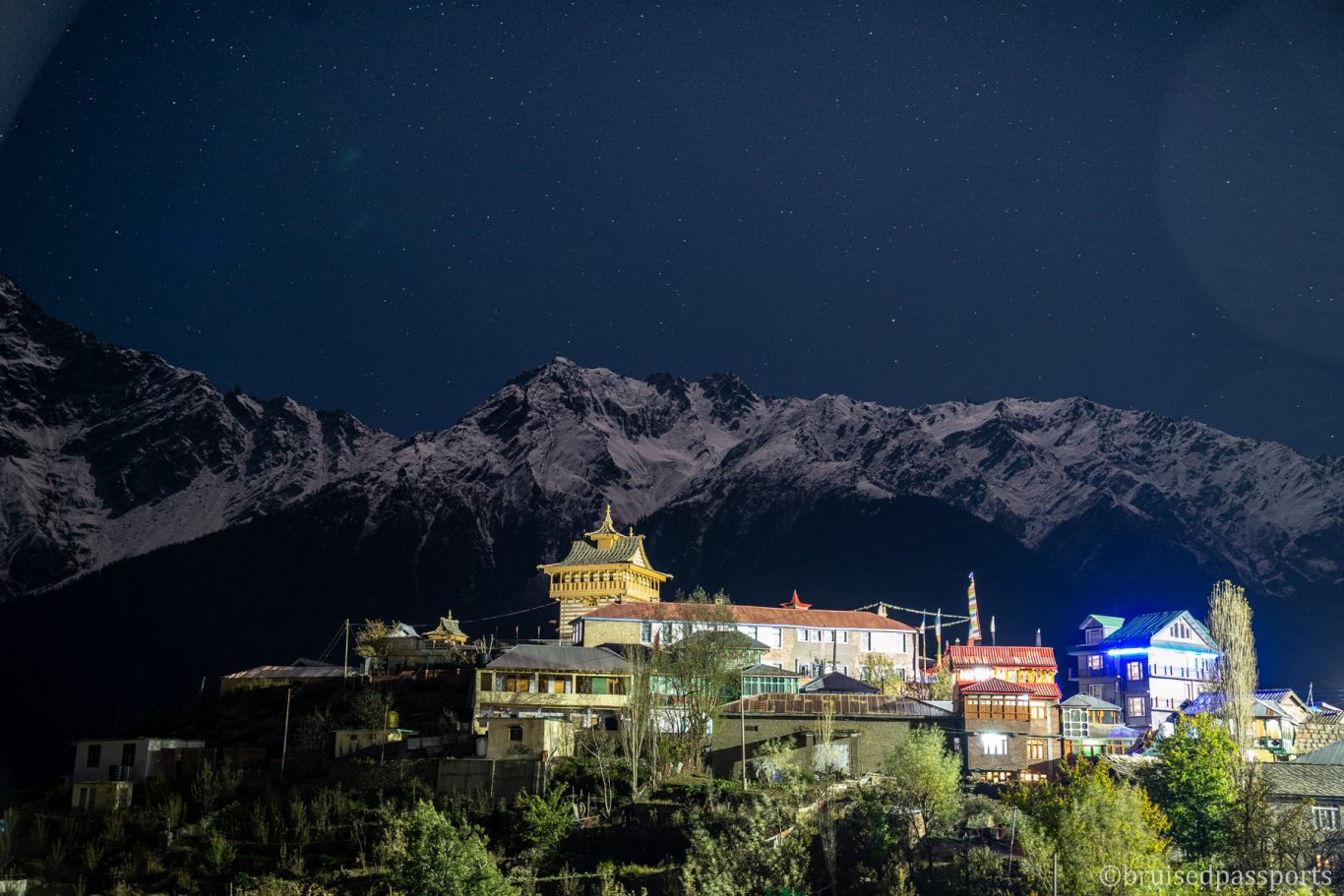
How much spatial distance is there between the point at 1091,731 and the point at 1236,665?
974 cm

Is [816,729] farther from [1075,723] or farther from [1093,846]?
[1075,723]

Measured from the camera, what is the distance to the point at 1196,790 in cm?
5188

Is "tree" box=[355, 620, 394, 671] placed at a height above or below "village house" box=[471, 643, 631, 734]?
above

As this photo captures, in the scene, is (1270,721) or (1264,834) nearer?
(1264,834)

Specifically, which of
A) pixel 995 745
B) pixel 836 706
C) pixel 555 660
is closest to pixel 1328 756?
pixel 995 745

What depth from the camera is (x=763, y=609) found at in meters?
90.2

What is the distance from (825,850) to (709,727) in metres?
18.0

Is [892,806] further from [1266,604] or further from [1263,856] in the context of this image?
[1266,604]

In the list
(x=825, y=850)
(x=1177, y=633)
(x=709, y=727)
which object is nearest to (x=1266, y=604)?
(x=1177, y=633)

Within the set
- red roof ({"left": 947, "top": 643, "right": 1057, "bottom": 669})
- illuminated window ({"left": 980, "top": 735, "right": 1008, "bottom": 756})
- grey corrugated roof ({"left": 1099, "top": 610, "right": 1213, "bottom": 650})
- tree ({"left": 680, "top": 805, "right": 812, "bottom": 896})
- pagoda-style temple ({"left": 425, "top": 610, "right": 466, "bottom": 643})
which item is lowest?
tree ({"left": 680, "top": 805, "right": 812, "bottom": 896})

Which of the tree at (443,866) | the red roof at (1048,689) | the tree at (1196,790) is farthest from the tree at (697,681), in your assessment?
the tree at (1196,790)

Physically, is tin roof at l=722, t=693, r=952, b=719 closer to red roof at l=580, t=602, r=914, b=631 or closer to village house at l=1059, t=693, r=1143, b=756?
village house at l=1059, t=693, r=1143, b=756

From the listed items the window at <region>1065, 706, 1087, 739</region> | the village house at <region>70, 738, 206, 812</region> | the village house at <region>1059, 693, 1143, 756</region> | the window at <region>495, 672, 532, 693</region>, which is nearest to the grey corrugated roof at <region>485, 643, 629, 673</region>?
the window at <region>495, 672, 532, 693</region>

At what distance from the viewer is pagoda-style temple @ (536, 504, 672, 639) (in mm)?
93125
